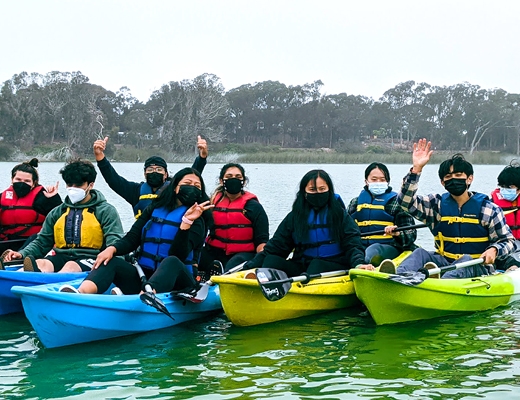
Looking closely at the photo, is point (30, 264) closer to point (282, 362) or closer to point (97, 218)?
point (97, 218)

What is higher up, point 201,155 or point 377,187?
point 201,155

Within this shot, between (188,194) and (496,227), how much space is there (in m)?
2.88

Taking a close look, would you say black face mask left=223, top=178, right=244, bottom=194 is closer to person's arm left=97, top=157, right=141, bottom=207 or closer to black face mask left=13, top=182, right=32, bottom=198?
person's arm left=97, top=157, right=141, bottom=207

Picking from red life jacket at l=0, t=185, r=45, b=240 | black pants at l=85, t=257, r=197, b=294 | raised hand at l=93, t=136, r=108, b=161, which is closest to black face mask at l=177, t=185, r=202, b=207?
black pants at l=85, t=257, r=197, b=294

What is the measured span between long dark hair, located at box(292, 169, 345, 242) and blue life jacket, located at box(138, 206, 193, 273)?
102cm

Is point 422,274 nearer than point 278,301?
Yes

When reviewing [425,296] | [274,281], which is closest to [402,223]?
[425,296]

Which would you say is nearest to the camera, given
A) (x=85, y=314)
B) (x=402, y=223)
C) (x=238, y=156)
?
(x=85, y=314)

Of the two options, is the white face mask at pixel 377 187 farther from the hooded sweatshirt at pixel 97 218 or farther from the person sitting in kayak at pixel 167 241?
the hooded sweatshirt at pixel 97 218

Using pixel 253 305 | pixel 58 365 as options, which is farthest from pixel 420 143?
pixel 58 365

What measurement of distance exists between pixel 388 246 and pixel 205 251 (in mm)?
1949

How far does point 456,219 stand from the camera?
7.18m

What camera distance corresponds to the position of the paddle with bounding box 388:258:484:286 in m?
6.45

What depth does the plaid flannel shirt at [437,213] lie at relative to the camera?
23.2 feet
